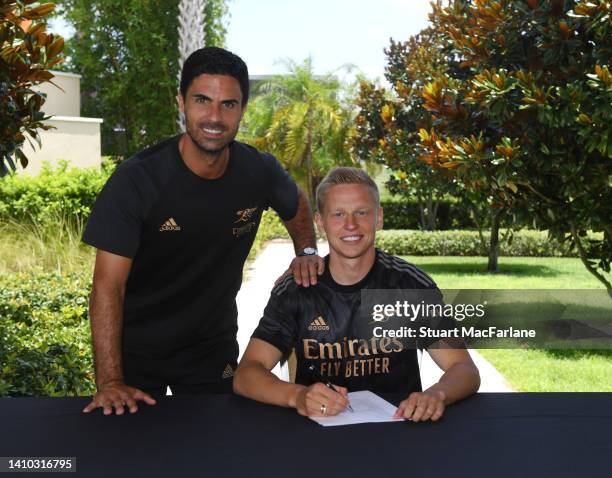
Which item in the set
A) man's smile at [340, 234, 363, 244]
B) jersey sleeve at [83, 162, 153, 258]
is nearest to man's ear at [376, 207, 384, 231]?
man's smile at [340, 234, 363, 244]

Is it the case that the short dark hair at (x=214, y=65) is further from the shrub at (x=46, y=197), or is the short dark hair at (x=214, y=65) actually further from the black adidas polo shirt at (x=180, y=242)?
the shrub at (x=46, y=197)

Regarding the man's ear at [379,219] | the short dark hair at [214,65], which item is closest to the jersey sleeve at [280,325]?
the man's ear at [379,219]

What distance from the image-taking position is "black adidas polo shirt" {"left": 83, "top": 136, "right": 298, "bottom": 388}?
321cm

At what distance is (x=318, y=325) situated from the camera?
303 cm

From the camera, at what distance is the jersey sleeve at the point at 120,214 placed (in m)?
3.09

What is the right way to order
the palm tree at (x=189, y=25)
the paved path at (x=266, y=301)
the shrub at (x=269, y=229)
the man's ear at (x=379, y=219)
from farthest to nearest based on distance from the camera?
1. the shrub at (x=269, y=229)
2. the palm tree at (x=189, y=25)
3. the paved path at (x=266, y=301)
4. the man's ear at (x=379, y=219)

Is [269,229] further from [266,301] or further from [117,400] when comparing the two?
[117,400]

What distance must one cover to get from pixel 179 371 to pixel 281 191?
3.46 ft

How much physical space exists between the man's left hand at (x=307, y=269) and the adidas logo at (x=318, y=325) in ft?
0.50

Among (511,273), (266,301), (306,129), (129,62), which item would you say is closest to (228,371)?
(266,301)

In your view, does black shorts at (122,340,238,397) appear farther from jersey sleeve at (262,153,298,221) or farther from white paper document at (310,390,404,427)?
white paper document at (310,390,404,427)

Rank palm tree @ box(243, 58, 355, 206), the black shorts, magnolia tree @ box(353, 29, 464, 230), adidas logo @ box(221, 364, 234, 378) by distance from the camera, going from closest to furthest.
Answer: the black shorts, adidas logo @ box(221, 364, 234, 378), magnolia tree @ box(353, 29, 464, 230), palm tree @ box(243, 58, 355, 206)

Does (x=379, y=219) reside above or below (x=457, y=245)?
above

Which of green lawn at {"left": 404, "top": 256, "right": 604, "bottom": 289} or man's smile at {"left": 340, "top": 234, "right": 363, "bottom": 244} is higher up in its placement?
man's smile at {"left": 340, "top": 234, "right": 363, "bottom": 244}
